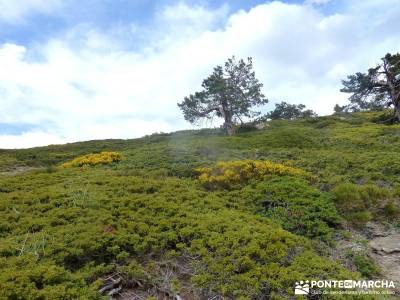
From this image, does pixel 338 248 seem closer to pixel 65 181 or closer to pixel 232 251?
pixel 232 251

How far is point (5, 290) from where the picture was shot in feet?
19.5

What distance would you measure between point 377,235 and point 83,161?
16.3 metres

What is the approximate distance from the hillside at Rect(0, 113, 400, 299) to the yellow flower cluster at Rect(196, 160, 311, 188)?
0.05m

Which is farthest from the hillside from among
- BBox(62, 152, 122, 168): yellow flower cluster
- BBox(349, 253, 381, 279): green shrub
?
BBox(62, 152, 122, 168): yellow flower cluster

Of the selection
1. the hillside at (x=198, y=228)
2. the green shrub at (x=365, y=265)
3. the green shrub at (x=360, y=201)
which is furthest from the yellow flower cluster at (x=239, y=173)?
the green shrub at (x=365, y=265)

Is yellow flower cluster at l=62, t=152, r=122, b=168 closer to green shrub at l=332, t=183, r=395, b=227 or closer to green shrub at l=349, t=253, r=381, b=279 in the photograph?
green shrub at l=332, t=183, r=395, b=227

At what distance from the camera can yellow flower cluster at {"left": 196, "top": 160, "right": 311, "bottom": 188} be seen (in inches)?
560

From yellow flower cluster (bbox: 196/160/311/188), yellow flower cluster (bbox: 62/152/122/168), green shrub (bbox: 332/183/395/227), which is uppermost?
yellow flower cluster (bbox: 62/152/122/168)

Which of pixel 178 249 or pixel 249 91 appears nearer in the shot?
pixel 178 249

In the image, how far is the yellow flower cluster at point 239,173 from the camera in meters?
14.2

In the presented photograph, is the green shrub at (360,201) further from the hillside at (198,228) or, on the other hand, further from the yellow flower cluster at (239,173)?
the yellow flower cluster at (239,173)

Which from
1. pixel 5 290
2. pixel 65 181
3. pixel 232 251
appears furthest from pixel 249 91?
pixel 5 290

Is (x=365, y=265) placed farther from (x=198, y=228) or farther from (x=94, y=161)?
(x=94, y=161)

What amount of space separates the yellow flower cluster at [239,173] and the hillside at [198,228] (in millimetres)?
53
